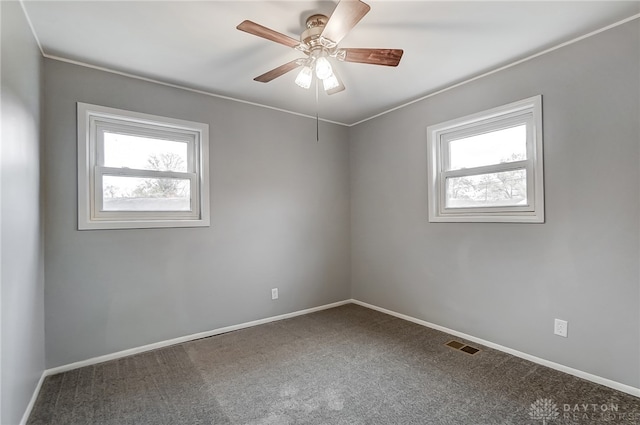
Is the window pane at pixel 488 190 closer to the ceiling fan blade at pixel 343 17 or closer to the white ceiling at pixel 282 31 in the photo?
the white ceiling at pixel 282 31

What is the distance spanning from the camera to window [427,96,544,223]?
2.52 meters

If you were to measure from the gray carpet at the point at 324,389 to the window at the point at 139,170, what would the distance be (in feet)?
3.98

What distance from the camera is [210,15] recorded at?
6.39 ft

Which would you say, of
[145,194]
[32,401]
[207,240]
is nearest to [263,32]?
[145,194]

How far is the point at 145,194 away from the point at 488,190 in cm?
319

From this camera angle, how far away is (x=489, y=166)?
2848mm

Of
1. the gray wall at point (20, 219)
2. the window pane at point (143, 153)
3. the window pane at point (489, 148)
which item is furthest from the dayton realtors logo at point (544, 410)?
the window pane at point (143, 153)

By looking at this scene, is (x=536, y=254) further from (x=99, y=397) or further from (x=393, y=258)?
(x=99, y=397)

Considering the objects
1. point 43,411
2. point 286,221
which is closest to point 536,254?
point 286,221

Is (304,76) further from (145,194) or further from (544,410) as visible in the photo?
(544,410)

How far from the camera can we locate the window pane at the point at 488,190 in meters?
2.66

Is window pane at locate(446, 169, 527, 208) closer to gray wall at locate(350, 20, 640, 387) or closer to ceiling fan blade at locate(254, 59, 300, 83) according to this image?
gray wall at locate(350, 20, 640, 387)

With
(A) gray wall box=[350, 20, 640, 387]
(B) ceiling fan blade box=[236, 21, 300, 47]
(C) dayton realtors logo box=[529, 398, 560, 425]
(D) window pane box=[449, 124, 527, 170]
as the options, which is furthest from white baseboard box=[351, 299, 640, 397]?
(B) ceiling fan blade box=[236, 21, 300, 47]

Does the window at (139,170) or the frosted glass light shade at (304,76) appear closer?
the frosted glass light shade at (304,76)
